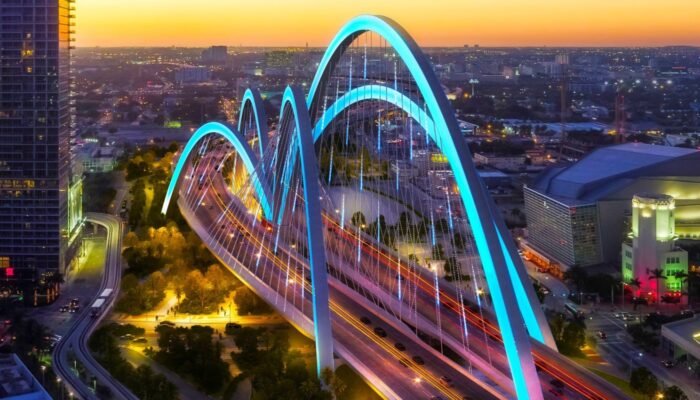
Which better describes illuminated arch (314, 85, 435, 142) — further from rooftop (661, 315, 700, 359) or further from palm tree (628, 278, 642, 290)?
palm tree (628, 278, 642, 290)

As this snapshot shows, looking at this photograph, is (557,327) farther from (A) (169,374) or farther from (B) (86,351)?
(B) (86,351)

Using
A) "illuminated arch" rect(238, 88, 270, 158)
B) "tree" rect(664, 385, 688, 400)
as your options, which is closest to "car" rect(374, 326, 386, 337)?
"tree" rect(664, 385, 688, 400)

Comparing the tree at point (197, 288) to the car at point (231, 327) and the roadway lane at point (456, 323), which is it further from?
the roadway lane at point (456, 323)

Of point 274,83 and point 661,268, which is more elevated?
point 274,83

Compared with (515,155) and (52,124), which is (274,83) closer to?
(515,155)

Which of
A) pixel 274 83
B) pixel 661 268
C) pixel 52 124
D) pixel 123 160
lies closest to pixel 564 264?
pixel 661 268

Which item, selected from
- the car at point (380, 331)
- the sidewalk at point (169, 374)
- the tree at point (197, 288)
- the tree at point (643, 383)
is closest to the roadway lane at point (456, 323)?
the car at point (380, 331)

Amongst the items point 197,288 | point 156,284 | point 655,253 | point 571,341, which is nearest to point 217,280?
point 197,288
